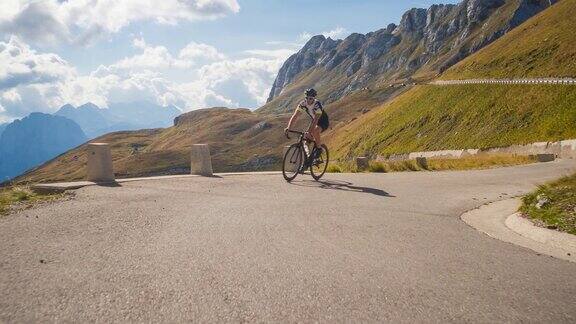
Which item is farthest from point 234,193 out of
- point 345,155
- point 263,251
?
point 345,155

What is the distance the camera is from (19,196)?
34.1 feet

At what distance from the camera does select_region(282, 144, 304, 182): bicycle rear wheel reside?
47.7ft

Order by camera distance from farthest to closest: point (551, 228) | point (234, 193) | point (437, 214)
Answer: point (234, 193), point (437, 214), point (551, 228)

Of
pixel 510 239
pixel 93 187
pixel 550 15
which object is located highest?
pixel 550 15

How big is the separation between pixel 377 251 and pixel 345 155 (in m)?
94.4

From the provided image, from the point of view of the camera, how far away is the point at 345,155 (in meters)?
99.7

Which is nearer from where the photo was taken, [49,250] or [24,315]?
[24,315]

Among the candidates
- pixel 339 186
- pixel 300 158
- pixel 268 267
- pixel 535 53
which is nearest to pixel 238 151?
pixel 535 53

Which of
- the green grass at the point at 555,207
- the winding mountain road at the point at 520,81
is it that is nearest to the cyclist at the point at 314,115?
the green grass at the point at 555,207

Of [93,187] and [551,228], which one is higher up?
[93,187]

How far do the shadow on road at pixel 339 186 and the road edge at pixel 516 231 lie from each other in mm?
2741

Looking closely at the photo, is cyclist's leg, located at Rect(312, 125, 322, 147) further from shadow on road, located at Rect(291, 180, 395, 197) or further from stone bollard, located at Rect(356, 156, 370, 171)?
stone bollard, located at Rect(356, 156, 370, 171)

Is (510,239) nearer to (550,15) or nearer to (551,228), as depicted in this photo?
(551,228)

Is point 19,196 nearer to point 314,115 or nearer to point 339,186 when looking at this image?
point 339,186
